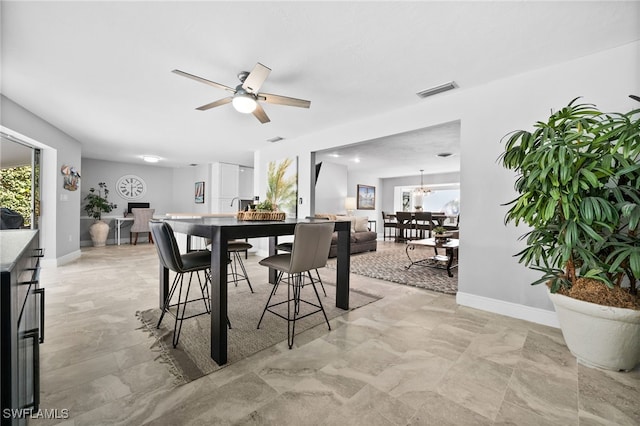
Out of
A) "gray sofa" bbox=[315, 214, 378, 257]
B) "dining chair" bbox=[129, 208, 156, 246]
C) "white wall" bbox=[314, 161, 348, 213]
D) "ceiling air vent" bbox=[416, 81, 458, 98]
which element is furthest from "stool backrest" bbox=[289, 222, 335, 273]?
"dining chair" bbox=[129, 208, 156, 246]

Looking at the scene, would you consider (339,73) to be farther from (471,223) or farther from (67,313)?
(67,313)

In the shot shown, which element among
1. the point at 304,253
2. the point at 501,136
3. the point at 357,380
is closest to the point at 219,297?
the point at 304,253

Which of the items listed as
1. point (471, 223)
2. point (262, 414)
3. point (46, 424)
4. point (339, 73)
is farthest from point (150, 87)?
point (471, 223)

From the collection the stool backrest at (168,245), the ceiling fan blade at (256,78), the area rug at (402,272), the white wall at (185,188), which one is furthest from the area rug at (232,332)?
the white wall at (185,188)

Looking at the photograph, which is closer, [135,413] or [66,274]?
[135,413]

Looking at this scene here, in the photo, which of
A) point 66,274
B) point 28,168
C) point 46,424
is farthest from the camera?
point 28,168

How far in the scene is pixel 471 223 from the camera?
2.91m

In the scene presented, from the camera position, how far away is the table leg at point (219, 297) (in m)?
1.76

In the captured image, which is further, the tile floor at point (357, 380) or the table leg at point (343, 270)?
the table leg at point (343, 270)

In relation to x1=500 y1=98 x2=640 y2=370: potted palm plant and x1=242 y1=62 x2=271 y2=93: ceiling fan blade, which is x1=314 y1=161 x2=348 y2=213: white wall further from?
x1=500 y1=98 x2=640 y2=370: potted palm plant

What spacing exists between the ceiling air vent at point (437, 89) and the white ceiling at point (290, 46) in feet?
0.25

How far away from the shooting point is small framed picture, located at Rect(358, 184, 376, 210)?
384 inches

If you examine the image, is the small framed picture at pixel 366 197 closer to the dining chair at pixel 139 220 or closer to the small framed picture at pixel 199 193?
the small framed picture at pixel 199 193

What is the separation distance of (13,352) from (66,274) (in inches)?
182
